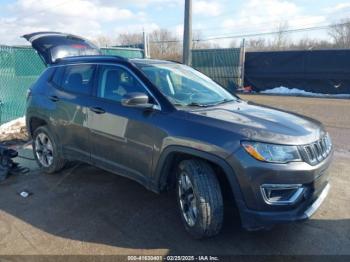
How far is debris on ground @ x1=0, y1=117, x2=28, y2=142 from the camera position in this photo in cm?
724

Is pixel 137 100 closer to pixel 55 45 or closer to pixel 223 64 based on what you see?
pixel 55 45

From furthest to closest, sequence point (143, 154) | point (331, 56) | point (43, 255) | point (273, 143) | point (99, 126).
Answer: point (331, 56) → point (99, 126) → point (143, 154) → point (43, 255) → point (273, 143)

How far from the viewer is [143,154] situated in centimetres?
340

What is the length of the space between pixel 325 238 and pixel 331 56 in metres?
14.4

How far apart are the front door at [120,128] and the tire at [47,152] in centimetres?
98

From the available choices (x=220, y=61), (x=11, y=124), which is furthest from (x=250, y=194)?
(x=220, y=61)

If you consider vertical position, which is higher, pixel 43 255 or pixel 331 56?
pixel 331 56

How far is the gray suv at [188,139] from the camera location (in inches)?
106

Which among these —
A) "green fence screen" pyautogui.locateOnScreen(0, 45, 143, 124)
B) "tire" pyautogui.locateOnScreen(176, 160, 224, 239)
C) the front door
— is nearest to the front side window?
the front door

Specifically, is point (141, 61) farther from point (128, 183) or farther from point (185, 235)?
point (185, 235)

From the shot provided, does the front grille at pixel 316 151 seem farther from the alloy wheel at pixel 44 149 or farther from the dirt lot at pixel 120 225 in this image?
the alloy wheel at pixel 44 149

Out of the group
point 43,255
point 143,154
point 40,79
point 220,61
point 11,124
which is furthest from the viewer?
point 220,61

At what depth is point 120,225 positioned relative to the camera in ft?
11.3

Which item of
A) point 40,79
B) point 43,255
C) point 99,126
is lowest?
point 43,255
